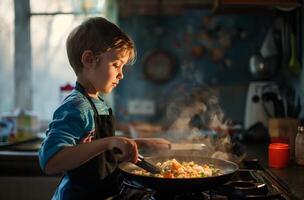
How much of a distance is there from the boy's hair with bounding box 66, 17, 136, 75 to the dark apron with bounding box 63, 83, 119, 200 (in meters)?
0.12

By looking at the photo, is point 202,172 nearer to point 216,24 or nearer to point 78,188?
point 78,188

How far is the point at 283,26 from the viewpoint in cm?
259

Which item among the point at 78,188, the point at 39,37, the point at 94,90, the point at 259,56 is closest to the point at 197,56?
the point at 259,56

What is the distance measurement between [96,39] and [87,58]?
2.6 inches

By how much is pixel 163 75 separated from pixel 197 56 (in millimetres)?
279

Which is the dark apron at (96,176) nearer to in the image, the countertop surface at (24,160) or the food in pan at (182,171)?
the food in pan at (182,171)

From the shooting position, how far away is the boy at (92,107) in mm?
1201

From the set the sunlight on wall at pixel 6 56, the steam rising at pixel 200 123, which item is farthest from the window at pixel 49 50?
the steam rising at pixel 200 123

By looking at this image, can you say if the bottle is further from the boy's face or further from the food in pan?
the boy's face

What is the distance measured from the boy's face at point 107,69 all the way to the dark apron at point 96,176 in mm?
58

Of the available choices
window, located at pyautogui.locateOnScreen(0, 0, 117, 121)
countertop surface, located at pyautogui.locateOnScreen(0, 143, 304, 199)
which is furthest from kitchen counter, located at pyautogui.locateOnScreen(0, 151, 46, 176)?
window, located at pyautogui.locateOnScreen(0, 0, 117, 121)

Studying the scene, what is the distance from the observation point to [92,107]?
130cm

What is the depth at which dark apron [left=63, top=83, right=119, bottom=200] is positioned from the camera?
4.15 feet

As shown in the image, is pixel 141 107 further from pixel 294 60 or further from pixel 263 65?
pixel 294 60
